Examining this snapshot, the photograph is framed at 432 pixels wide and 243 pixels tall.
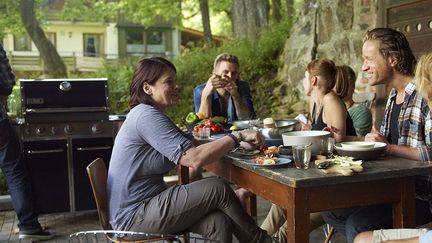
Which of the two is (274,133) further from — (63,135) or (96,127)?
(63,135)

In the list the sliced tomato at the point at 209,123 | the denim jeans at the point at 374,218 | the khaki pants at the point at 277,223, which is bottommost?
the khaki pants at the point at 277,223

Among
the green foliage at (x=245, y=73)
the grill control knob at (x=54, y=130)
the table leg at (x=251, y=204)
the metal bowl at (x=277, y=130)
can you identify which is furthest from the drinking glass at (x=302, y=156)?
the green foliage at (x=245, y=73)

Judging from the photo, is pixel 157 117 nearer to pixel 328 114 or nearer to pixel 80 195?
pixel 328 114

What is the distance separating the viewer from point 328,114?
3.19 metres

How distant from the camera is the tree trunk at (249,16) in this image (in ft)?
31.5

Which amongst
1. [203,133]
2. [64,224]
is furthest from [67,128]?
[203,133]

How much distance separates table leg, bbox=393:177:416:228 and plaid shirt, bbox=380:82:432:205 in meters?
0.23

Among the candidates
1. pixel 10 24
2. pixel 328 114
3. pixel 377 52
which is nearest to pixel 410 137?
pixel 377 52

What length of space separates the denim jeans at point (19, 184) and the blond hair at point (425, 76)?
3.10m

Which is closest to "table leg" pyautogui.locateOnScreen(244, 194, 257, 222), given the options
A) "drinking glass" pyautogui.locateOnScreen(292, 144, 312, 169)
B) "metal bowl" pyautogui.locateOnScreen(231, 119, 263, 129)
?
"metal bowl" pyautogui.locateOnScreen(231, 119, 263, 129)

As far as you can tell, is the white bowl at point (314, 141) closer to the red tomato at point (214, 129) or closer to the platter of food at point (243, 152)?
the platter of food at point (243, 152)

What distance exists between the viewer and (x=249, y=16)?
381 inches

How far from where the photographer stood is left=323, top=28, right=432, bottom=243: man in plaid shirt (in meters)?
2.47

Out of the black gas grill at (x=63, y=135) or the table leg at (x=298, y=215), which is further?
the black gas grill at (x=63, y=135)
